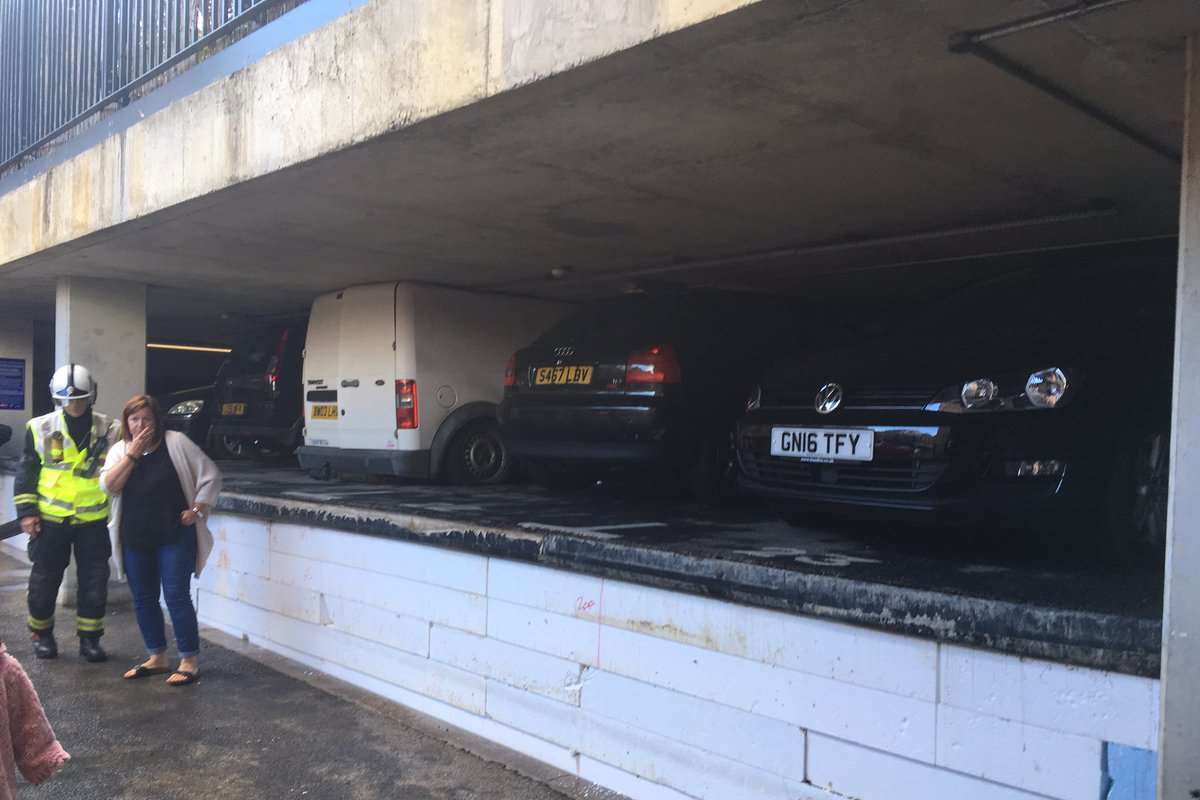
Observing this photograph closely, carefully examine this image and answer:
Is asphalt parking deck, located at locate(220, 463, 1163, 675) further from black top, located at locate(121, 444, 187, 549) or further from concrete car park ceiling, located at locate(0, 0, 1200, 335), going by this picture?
concrete car park ceiling, located at locate(0, 0, 1200, 335)

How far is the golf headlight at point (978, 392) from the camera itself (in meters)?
3.39

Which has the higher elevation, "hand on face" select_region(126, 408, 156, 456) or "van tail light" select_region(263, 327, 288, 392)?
"van tail light" select_region(263, 327, 288, 392)

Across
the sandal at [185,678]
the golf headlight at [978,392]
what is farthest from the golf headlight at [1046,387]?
the sandal at [185,678]

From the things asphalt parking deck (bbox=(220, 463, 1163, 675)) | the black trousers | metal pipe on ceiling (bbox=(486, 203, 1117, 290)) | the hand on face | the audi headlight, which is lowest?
the black trousers

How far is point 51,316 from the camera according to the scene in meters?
11.3

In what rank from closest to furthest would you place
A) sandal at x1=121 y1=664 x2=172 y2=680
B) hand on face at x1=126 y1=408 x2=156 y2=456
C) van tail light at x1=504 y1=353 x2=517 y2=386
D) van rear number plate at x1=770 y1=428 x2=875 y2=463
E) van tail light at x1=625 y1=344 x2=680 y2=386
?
van rear number plate at x1=770 y1=428 x2=875 y2=463 → hand on face at x1=126 y1=408 x2=156 y2=456 → sandal at x1=121 y1=664 x2=172 y2=680 → van tail light at x1=625 y1=344 x2=680 y2=386 → van tail light at x1=504 y1=353 x2=517 y2=386

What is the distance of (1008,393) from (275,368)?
8.57 meters

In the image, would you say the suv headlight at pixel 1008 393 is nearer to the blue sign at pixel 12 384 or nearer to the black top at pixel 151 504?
the black top at pixel 151 504

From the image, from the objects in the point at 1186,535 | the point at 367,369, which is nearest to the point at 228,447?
the point at 367,369

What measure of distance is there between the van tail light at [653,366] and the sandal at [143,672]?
3114 mm

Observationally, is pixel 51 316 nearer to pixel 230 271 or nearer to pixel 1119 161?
pixel 230 271

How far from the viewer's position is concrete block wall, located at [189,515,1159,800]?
101 inches

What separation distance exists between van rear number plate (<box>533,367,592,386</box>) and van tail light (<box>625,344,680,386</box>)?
0.29 meters

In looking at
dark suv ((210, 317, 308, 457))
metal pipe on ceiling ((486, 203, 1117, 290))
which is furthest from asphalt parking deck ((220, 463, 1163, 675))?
dark suv ((210, 317, 308, 457))
